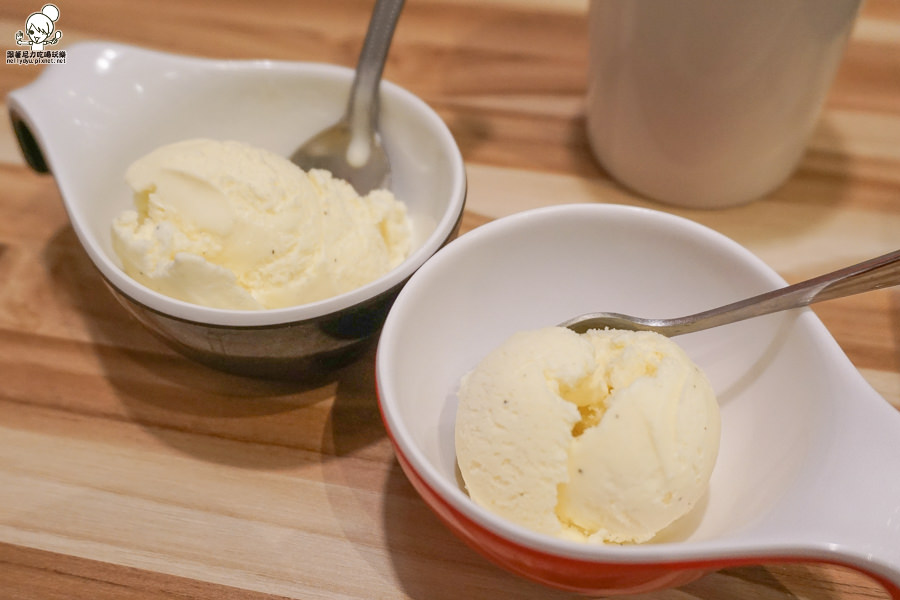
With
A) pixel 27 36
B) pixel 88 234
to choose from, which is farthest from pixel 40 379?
pixel 27 36

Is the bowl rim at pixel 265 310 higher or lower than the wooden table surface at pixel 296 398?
higher

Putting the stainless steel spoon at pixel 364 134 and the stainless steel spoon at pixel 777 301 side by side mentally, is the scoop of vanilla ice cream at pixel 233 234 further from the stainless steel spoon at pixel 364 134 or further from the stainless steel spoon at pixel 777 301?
the stainless steel spoon at pixel 777 301

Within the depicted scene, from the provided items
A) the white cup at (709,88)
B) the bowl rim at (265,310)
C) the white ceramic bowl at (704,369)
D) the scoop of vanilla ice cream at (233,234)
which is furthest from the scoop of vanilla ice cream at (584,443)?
the white cup at (709,88)

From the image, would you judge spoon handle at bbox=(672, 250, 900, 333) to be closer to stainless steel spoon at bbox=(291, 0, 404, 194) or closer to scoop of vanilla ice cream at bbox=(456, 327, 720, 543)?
scoop of vanilla ice cream at bbox=(456, 327, 720, 543)

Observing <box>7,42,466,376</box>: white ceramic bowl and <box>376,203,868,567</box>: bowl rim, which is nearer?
<box>376,203,868,567</box>: bowl rim

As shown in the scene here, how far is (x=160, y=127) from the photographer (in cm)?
93

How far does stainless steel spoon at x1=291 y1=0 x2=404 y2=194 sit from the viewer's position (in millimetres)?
945

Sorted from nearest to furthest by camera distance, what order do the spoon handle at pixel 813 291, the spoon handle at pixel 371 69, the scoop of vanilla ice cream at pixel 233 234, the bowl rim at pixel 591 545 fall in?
the bowl rim at pixel 591 545
the spoon handle at pixel 813 291
the scoop of vanilla ice cream at pixel 233 234
the spoon handle at pixel 371 69

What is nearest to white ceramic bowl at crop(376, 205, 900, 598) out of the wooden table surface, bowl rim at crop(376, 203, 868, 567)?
bowl rim at crop(376, 203, 868, 567)

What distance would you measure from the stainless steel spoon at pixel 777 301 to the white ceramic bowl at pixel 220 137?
0.20m

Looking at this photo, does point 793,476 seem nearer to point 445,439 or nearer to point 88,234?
point 445,439

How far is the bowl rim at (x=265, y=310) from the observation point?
0.66 m

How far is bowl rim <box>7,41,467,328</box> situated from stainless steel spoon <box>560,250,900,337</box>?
179mm

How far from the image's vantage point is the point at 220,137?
976 mm
